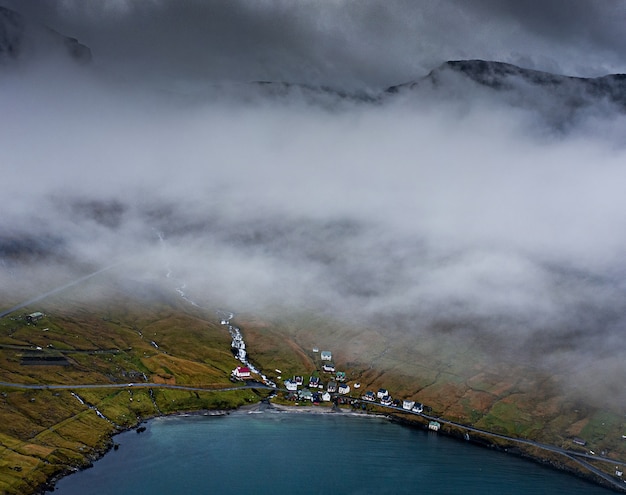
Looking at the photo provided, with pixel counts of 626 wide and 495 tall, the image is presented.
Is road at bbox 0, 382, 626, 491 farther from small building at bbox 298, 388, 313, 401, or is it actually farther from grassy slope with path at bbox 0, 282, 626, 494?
small building at bbox 298, 388, 313, 401

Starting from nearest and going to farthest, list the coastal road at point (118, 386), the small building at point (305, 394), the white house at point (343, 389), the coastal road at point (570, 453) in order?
1. the coastal road at point (570, 453)
2. the coastal road at point (118, 386)
3. the small building at point (305, 394)
4. the white house at point (343, 389)

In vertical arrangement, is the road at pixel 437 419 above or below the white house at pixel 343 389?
below

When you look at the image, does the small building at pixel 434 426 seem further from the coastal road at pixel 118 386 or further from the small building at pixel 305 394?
the coastal road at pixel 118 386

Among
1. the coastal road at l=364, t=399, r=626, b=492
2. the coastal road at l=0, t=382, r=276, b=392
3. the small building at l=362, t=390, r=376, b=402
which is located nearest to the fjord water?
the coastal road at l=364, t=399, r=626, b=492

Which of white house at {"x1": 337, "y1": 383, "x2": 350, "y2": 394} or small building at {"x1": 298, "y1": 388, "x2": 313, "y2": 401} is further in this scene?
white house at {"x1": 337, "y1": 383, "x2": 350, "y2": 394}

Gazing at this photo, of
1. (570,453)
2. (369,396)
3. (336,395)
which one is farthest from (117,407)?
(570,453)

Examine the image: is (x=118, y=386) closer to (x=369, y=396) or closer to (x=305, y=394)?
(x=305, y=394)

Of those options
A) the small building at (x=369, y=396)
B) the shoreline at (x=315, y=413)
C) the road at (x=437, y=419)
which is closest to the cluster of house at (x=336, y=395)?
the small building at (x=369, y=396)
